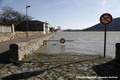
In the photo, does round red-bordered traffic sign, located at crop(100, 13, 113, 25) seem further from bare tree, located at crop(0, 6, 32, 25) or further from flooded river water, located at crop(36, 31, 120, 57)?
bare tree, located at crop(0, 6, 32, 25)

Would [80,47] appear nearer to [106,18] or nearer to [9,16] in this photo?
[106,18]

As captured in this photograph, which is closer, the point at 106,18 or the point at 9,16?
the point at 106,18

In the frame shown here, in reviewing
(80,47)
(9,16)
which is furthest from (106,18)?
(9,16)

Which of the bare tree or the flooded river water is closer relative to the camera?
the flooded river water

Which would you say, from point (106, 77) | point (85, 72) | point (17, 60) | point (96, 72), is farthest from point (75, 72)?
point (17, 60)

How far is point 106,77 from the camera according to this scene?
11.3 ft

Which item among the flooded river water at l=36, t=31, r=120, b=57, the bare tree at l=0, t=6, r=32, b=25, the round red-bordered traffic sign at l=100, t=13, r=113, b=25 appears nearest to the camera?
the round red-bordered traffic sign at l=100, t=13, r=113, b=25

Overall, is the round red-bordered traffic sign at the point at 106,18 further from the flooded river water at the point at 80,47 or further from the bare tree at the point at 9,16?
the bare tree at the point at 9,16

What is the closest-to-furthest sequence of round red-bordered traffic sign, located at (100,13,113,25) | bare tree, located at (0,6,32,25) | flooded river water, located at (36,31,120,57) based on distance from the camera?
1. round red-bordered traffic sign, located at (100,13,113,25)
2. flooded river water, located at (36,31,120,57)
3. bare tree, located at (0,6,32,25)

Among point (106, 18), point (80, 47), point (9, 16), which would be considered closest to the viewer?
point (106, 18)

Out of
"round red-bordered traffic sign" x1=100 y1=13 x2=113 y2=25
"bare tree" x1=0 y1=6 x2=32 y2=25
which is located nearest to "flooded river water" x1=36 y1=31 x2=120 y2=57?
"round red-bordered traffic sign" x1=100 y1=13 x2=113 y2=25

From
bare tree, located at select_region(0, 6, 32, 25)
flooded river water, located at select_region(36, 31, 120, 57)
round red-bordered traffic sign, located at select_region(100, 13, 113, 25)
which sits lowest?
flooded river water, located at select_region(36, 31, 120, 57)

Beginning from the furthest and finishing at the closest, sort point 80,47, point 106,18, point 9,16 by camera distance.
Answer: point 9,16
point 80,47
point 106,18

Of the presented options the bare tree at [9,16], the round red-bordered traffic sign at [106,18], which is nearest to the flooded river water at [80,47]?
the round red-bordered traffic sign at [106,18]
